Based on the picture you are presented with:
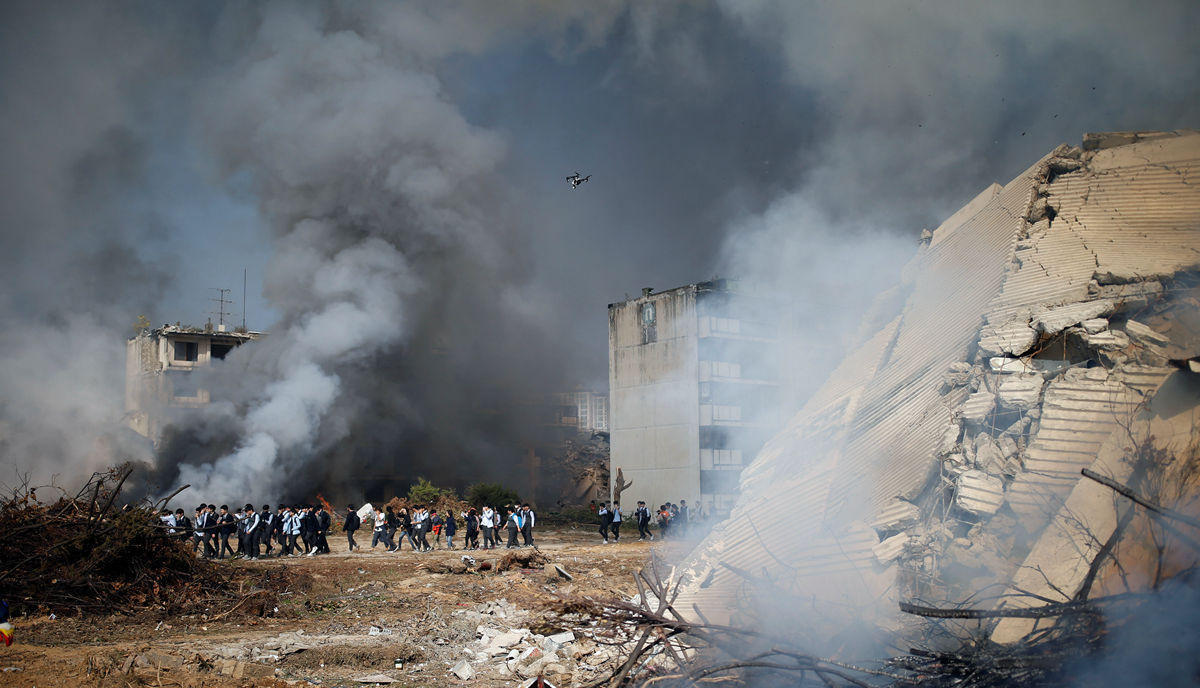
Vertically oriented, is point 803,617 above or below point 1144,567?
below

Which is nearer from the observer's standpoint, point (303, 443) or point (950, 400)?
point (950, 400)

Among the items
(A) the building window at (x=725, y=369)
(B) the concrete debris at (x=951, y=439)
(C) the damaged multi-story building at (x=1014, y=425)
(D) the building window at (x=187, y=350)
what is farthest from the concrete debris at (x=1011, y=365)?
(D) the building window at (x=187, y=350)

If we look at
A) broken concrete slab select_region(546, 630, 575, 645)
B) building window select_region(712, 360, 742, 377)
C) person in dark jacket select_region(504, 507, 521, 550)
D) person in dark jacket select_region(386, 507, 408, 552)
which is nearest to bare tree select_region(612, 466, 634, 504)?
building window select_region(712, 360, 742, 377)

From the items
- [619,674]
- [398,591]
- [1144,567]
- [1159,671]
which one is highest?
[1144,567]

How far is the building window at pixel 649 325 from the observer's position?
2725 centimetres

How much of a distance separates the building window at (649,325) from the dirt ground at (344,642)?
49.6 feet

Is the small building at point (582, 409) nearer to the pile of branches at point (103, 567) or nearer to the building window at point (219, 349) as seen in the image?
the building window at point (219, 349)

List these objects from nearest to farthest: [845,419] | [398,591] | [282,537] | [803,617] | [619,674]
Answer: [619,674] < [803,617] < [845,419] < [398,591] < [282,537]

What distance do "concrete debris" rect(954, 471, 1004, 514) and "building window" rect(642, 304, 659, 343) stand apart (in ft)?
73.6

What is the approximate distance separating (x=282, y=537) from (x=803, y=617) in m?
14.4

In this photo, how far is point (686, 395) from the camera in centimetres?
2595

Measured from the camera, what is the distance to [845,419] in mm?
6922

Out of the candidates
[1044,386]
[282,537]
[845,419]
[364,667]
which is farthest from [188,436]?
[1044,386]

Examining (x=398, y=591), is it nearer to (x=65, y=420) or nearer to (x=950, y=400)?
(x=950, y=400)
